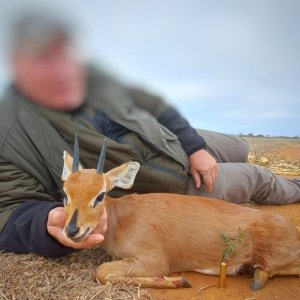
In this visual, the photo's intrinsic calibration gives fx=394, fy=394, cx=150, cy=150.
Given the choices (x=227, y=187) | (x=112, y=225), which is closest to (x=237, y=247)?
(x=112, y=225)

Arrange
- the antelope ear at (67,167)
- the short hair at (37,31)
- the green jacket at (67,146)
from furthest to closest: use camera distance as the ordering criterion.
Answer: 1. the antelope ear at (67,167)
2. the green jacket at (67,146)
3. the short hair at (37,31)

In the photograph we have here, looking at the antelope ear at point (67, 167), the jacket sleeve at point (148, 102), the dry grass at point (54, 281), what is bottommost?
the dry grass at point (54, 281)

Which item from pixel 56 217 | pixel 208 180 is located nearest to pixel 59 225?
pixel 56 217

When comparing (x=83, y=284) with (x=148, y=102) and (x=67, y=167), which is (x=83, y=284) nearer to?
(x=67, y=167)

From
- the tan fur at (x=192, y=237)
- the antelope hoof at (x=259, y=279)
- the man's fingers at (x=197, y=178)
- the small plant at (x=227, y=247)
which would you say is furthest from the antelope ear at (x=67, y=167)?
the antelope hoof at (x=259, y=279)

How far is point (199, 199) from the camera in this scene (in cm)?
317

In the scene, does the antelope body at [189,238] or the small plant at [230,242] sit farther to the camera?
the antelope body at [189,238]

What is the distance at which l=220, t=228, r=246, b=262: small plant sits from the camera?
267 centimetres

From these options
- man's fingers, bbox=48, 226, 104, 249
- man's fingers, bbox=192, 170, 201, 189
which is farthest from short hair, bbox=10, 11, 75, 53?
man's fingers, bbox=192, 170, 201, 189

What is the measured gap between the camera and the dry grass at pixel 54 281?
2350 millimetres

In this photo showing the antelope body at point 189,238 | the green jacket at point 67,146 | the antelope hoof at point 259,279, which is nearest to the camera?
the green jacket at point 67,146

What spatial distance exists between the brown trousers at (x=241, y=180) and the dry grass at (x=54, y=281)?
1.63m

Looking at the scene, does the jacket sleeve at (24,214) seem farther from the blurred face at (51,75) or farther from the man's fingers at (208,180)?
the blurred face at (51,75)

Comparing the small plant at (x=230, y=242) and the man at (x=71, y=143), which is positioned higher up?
the man at (x=71, y=143)
